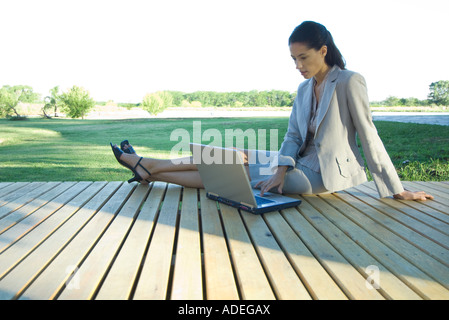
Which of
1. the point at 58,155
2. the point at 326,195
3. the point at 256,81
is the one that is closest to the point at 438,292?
the point at 326,195

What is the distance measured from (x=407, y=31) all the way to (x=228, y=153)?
16.4 m

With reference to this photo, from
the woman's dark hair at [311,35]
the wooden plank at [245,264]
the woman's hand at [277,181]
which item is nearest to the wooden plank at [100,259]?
the wooden plank at [245,264]

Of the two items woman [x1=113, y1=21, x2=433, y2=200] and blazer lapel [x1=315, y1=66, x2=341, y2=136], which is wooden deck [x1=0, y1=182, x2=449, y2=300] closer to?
woman [x1=113, y1=21, x2=433, y2=200]

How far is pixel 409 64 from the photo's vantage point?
45.0 ft

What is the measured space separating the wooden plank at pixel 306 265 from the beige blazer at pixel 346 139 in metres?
0.62

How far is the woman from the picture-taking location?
2352 mm

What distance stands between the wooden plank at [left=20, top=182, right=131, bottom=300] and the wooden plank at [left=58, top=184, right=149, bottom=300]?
3 cm

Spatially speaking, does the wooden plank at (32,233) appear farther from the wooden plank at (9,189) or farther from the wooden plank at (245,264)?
the wooden plank at (245,264)

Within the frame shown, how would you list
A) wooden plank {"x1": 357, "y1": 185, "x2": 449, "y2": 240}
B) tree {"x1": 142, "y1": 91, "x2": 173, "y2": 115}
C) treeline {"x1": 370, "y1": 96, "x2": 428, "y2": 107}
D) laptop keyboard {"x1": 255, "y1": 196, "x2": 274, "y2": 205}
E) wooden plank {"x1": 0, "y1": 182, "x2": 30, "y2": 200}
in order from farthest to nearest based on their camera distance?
tree {"x1": 142, "y1": 91, "x2": 173, "y2": 115} → treeline {"x1": 370, "y1": 96, "x2": 428, "y2": 107} → wooden plank {"x1": 0, "y1": 182, "x2": 30, "y2": 200} → laptop keyboard {"x1": 255, "y1": 196, "x2": 274, "y2": 205} → wooden plank {"x1": 357, "y1": 185, "x2": 449, "y2": 240}

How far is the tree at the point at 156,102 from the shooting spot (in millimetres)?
36750

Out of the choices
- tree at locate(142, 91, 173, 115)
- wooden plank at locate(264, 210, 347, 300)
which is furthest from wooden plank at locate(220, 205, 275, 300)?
tree at locate(142, 91, 173, 115)

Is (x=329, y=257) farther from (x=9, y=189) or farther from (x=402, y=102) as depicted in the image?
(x=402, y=102)

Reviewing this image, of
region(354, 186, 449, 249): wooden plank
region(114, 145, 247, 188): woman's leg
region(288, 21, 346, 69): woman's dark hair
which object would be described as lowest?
region(354, 186, 449, 249): wooden plank

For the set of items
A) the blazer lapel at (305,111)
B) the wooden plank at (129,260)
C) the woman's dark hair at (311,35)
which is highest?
the woman's dark hair at (311,35)
